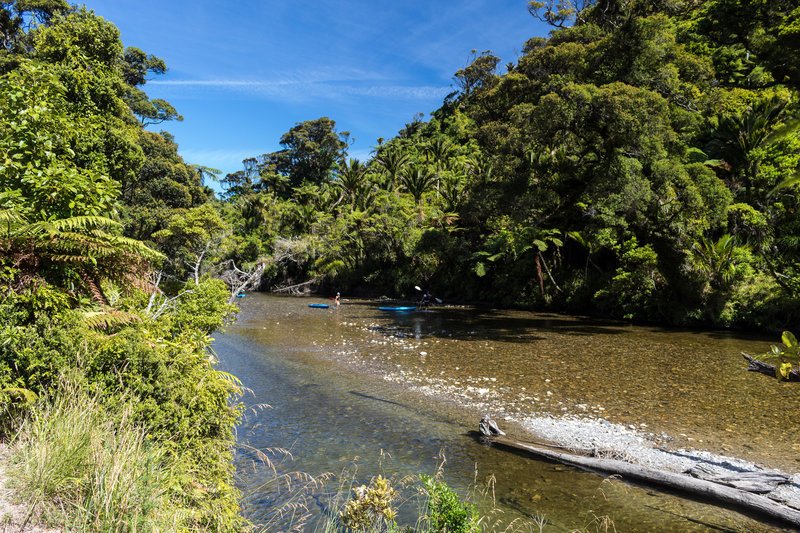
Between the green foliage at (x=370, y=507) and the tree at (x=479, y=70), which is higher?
the tree at (x=479, y=70)

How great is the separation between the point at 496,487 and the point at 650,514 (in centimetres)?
180

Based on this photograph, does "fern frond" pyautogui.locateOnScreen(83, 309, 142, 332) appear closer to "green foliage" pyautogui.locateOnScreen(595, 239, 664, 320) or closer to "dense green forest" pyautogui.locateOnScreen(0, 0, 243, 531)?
"dense green forest" pyautogui.locateOnScreen(0, 0, 243, 531)

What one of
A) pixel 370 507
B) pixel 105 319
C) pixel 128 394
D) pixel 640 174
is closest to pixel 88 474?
pixel 128 394

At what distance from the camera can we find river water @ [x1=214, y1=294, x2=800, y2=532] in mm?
5199

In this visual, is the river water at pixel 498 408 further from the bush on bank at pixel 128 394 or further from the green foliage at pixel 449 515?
the green foliage at pixel 449 515

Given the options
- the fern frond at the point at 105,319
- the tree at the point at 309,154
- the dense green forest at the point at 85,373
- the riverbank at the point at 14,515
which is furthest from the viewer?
the tree at the point at 309,154

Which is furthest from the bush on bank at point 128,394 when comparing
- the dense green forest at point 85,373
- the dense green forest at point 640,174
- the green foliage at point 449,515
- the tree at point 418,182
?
the tree at point 418,182

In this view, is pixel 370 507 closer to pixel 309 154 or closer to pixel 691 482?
pixel 691 482

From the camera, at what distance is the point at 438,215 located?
3247 cm

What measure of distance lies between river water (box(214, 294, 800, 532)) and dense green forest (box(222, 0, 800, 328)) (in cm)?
341

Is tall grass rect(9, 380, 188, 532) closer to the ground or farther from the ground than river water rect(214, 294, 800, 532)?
farther from the ground

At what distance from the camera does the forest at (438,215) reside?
4.22 meters

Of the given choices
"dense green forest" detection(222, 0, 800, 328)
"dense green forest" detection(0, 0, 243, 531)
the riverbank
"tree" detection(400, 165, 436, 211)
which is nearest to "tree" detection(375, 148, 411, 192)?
"tree" detection(400, 165, 436, 211)

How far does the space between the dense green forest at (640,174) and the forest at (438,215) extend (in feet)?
0.39
